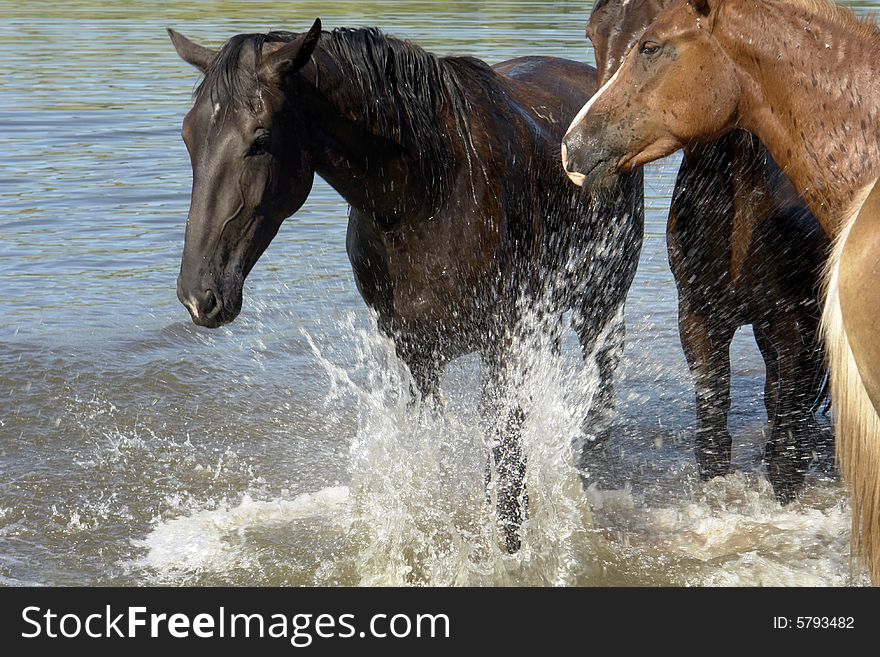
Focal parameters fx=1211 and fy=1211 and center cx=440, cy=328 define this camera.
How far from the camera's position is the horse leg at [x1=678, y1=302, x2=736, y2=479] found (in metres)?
4.73

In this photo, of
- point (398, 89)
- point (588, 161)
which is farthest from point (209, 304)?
point (588, 161)

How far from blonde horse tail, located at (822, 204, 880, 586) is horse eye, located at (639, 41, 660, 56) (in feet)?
3.00

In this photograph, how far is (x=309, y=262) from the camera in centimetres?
839

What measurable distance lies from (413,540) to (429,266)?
115 cm

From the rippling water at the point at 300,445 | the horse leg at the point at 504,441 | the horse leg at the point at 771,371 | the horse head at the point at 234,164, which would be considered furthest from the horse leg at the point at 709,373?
the horse head at the point at 234,164

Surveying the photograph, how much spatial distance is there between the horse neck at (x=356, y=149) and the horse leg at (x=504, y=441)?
699 mm

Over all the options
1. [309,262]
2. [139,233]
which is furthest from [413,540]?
[139,233]

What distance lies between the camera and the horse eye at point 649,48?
12.1 feet

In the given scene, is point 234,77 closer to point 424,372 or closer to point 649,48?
point 649,48

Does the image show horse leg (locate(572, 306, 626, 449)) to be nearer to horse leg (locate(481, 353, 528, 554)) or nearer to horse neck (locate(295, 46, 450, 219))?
horse leg (locate(481, 353, 528, 554))

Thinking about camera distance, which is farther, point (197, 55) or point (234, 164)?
point (197, 55)

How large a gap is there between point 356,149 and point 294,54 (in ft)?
1.55

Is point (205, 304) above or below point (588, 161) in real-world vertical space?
below

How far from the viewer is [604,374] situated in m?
5.75
